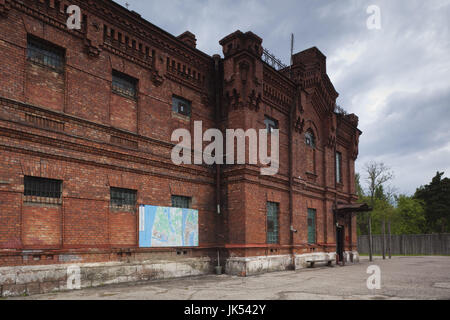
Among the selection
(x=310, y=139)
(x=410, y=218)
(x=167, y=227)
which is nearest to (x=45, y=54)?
(x=167, y=227)

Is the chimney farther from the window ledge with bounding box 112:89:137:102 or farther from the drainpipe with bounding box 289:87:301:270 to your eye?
the drainpipe with bounding box 289:87:301:270

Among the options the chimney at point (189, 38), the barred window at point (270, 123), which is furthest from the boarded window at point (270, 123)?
the chimney at point (189, 38)

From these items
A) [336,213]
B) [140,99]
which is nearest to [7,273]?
[140,99]

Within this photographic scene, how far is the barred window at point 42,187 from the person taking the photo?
10.3 metres

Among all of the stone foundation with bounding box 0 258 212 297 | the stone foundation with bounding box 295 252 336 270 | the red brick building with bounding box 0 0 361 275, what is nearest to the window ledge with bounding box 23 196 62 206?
the red brick building with bounding box 0 0 361 275

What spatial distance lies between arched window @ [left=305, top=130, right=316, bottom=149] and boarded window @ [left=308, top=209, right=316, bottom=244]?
3650 mm

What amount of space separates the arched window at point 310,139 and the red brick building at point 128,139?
1.13 ft

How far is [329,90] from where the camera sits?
2300 centimetres

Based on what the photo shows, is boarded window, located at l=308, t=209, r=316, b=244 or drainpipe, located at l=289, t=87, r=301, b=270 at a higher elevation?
drainpipe, located at l=289, t=87, r=301, b=270

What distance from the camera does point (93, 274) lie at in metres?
11.3

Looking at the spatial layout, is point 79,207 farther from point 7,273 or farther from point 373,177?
point 373,177

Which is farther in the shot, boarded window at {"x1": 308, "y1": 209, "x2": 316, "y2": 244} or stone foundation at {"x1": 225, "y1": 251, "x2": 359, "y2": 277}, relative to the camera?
boarded window at {"x1": 308, "y1": 209, "x2": 316, "y2": 244}

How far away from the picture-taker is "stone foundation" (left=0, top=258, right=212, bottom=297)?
9484mm

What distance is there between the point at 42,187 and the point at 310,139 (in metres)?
14.8
